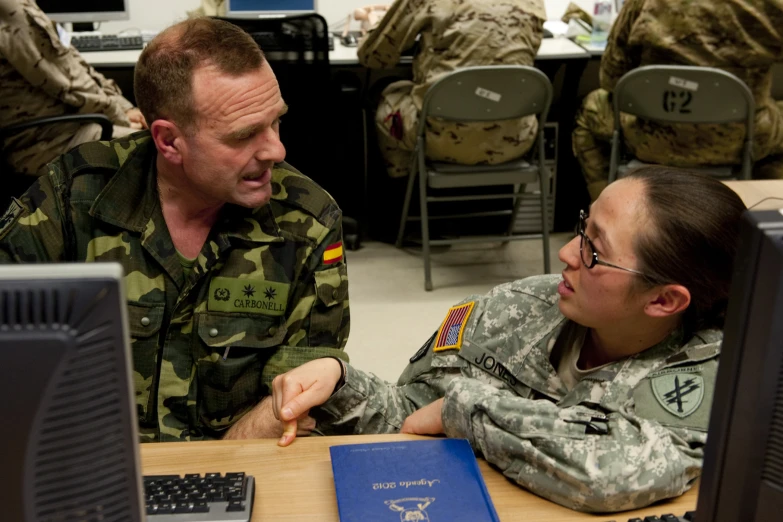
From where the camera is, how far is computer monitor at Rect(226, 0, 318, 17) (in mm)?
3893

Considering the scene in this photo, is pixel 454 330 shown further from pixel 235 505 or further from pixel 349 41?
pixel 349 41

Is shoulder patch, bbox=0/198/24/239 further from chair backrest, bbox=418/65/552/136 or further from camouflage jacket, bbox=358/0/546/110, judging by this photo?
camouflage jacket, bbox=358/0/546/110

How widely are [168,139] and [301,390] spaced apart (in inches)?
19.9

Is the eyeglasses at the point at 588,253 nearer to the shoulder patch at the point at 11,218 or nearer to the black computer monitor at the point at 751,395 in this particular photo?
the black computer monitor at the point at 751,395

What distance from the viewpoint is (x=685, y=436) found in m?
1.08

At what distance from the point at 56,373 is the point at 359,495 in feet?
1.73

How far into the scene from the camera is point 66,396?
0.61 meters

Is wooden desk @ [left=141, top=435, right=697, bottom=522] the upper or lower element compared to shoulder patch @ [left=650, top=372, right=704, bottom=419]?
lower

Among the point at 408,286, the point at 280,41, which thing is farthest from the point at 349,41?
the point at 408,286

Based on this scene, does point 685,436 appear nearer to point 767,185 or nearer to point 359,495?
point 359,495

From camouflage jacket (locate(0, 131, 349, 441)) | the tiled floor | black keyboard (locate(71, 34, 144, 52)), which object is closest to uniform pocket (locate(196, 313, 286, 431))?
camouflage jacket (locate(0, 131, 349, 441))

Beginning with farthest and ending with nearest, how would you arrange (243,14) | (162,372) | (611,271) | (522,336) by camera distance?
(243,14) < (162,372) < (522,336) < (611,271)

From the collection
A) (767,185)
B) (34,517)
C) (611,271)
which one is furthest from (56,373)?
(767,185)

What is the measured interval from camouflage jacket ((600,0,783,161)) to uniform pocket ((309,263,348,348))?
1966 millimetres
